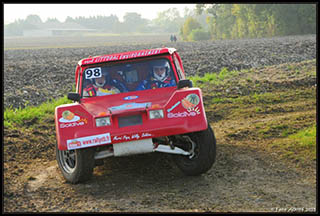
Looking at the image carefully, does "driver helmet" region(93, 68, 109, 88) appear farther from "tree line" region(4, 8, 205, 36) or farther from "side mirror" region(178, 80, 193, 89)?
"tree line" region(4, 8, 205, 36)

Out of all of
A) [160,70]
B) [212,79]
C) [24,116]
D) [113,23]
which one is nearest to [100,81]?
[160,70]

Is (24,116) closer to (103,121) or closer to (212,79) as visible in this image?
(103,121)

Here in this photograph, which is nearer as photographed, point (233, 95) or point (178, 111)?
point (178, 111)

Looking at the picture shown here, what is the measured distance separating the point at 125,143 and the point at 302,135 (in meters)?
3.67

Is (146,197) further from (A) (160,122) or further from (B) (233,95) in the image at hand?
(B) (233,95)

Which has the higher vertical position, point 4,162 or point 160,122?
point 160,122

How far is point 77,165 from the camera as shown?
19.5 ft

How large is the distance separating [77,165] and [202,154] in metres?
1.71

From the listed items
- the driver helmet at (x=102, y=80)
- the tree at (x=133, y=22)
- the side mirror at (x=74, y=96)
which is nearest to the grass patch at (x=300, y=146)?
the driver helmet at (x=102, y=80)

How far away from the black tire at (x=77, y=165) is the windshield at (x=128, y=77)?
1.17 m

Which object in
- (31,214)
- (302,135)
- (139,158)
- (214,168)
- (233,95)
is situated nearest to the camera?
(31,214)

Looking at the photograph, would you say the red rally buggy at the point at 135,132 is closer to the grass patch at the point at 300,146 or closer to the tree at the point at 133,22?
the grass patch at the point at 300,146

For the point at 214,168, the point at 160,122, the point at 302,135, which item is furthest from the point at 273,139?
the point at 160,122

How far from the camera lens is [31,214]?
5.30 metres
